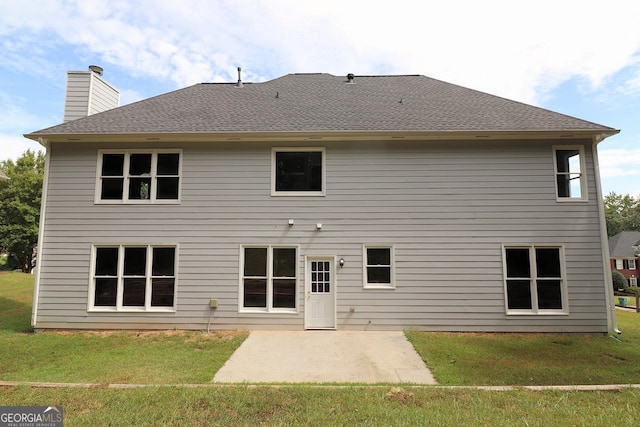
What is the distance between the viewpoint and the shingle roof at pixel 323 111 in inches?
343

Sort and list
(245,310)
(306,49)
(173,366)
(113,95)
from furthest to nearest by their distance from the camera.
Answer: (306,49) < (113,95) < (245,310) < (173,366)

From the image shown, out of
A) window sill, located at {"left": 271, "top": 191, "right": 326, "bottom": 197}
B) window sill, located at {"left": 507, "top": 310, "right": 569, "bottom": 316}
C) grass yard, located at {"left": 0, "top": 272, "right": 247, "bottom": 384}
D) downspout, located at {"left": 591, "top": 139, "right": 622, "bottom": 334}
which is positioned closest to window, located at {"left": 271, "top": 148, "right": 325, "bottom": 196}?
window sill, located at {"left": 271, "top": 191, "right": 326, "bottom": 197}

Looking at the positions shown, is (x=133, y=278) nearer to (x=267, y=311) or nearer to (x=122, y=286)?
(x=122, y=286)

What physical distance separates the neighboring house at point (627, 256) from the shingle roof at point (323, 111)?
37.7 m

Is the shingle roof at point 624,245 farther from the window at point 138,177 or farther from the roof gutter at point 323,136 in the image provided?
the window at point 138,177

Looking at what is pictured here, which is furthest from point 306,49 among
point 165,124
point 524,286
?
point 524,286

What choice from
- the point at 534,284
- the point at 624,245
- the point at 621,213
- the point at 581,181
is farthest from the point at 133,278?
the point at 621,213

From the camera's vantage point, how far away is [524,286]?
850 cm

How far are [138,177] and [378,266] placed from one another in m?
6.93

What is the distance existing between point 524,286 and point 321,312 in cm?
531

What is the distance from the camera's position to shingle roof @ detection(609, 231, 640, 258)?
117 ft

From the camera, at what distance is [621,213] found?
191ft

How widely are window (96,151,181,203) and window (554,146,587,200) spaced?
10.2 metres

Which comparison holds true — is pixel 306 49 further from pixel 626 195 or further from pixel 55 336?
pixel 626 195
